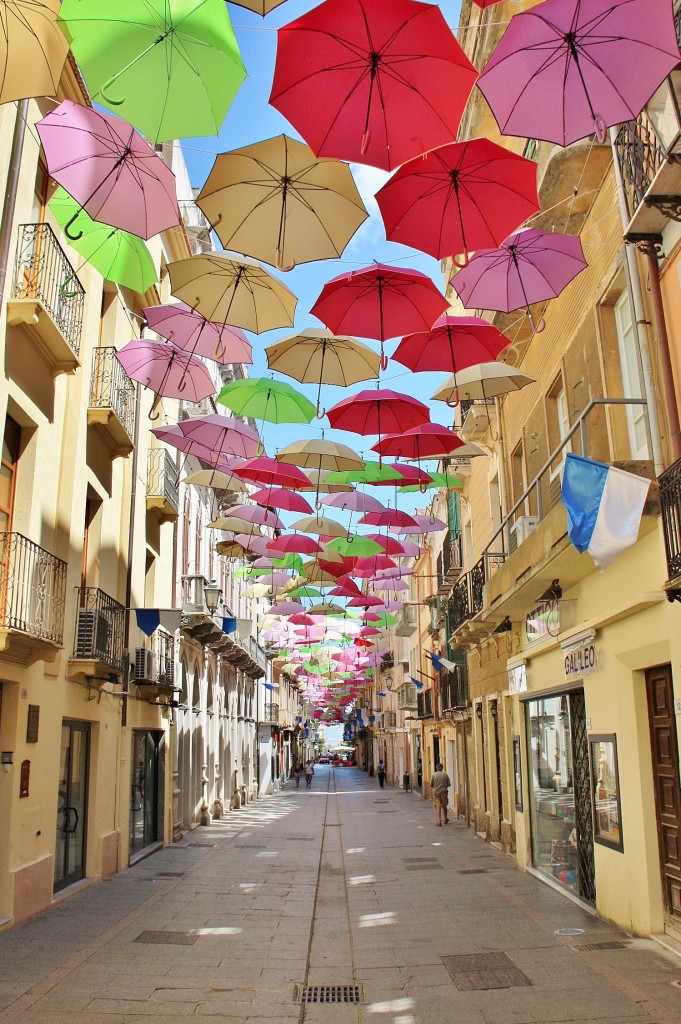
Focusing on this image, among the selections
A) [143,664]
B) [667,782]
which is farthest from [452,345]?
[143,664]

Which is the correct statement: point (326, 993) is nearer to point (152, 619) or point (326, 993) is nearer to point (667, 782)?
point (667, 782)

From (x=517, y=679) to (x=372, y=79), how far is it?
1133 cm

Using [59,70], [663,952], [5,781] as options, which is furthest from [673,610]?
[5,781]

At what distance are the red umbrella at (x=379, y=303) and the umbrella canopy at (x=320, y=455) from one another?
364 cm

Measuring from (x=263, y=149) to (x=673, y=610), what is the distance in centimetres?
557

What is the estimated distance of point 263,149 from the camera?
273 inches

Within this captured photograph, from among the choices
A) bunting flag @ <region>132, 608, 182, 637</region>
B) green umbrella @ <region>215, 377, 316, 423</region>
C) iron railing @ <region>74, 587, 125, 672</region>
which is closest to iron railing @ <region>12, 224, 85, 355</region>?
green umbrella @ <region>215, 377, 316, 423</region>

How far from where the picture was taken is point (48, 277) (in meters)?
11.0

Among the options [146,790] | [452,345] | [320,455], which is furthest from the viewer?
[146,790]

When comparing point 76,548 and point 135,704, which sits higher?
point 76,548

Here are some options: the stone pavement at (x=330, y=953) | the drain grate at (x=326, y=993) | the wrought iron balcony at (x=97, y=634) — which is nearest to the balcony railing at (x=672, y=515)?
the stone pavement at (x=330, y=953)

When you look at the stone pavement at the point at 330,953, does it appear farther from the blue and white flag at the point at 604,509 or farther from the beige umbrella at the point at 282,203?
the beige umbrella at the point at 282,203

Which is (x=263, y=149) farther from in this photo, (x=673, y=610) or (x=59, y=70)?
(x=673, y=610)

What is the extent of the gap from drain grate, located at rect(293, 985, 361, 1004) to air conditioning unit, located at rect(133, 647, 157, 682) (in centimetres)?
933
